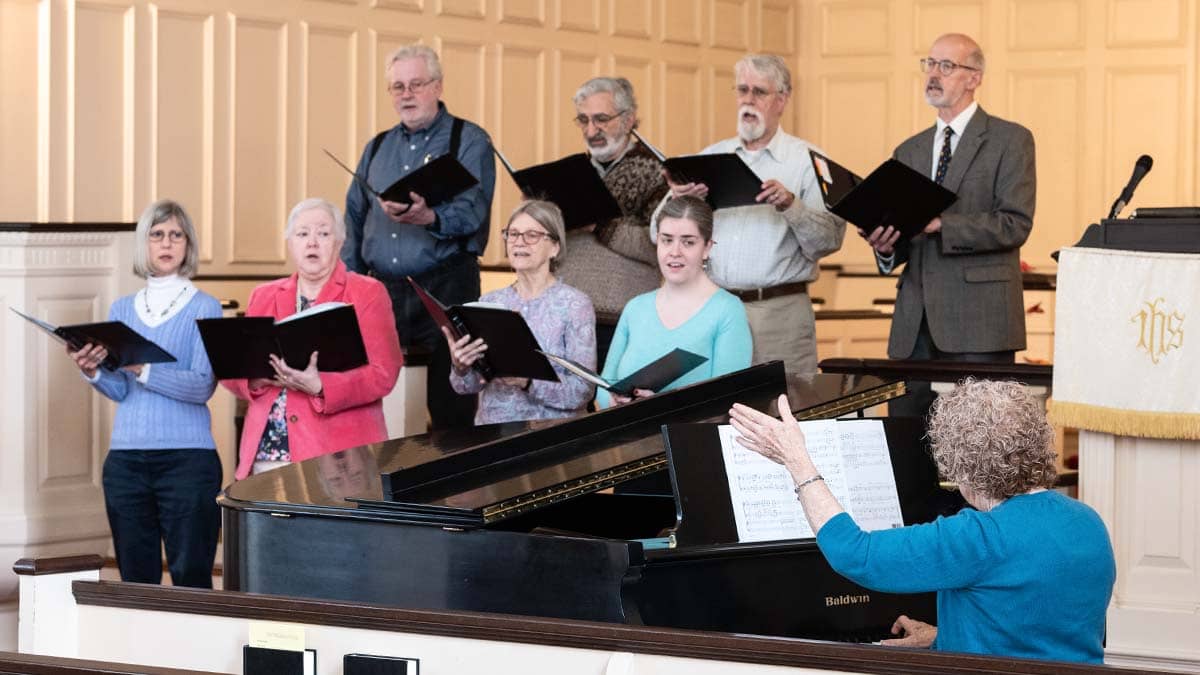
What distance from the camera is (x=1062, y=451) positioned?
26.3 feet

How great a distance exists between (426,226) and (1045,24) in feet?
19.4

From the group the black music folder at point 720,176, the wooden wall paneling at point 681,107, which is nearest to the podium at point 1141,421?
the black music folder at point 720,176

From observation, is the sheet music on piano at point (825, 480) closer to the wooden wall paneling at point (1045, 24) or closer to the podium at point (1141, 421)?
the podium at point (1141, 421)

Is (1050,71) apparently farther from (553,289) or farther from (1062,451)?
(553,289)

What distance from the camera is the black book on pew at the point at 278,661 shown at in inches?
119

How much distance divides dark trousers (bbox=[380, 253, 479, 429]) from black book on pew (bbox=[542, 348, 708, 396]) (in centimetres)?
159

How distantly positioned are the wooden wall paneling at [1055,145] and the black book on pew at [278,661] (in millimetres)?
8150

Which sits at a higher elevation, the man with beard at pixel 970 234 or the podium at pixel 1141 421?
the man with beard at pixel 970 234

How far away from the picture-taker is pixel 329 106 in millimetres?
8609

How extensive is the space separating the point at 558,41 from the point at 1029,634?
23.7 feet

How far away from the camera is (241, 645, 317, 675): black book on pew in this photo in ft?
9.93

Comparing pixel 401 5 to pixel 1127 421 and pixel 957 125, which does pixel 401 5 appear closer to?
pixel 957 125

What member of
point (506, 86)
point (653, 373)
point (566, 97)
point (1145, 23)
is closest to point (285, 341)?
point (653, 373)

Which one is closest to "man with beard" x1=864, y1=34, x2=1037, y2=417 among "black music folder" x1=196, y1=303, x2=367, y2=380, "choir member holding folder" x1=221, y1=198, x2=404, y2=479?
"choir member holding folder" x1=221, y1=198, x2=404, y2=479
